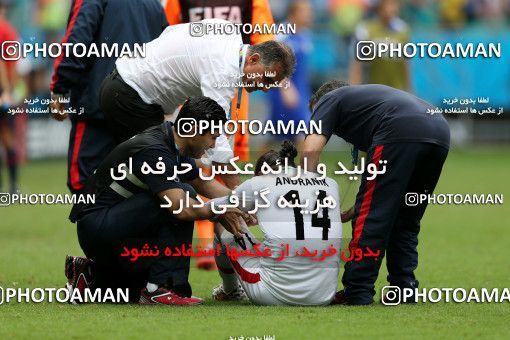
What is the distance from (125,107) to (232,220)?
1.48 m

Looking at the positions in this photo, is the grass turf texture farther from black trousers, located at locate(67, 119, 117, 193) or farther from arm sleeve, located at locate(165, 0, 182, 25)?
arm sleeve, located at locate(165, 0, 182, 25)

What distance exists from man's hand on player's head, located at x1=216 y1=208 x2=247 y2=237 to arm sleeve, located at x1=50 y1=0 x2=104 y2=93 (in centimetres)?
211

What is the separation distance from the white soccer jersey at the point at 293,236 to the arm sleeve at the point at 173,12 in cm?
283

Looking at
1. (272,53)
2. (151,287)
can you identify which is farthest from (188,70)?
(151,287)

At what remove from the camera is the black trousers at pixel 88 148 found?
891 centimetres

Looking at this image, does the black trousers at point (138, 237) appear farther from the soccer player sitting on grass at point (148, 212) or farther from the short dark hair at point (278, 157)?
the short dark hair at point (278, 157)

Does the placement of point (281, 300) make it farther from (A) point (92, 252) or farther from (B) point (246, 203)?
(A) point (92, 252)

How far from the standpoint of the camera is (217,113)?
23.7 feet

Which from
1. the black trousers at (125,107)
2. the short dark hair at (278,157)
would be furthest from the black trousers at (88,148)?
the short dark hair at (278,157)

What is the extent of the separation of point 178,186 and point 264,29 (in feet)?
8.25

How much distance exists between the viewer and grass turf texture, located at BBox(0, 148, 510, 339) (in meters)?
6.38

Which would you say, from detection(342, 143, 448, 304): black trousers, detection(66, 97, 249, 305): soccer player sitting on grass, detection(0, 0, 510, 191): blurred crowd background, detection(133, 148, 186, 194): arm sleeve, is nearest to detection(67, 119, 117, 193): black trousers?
detection(66, 97, 249, 305): soccer player sitting on grass

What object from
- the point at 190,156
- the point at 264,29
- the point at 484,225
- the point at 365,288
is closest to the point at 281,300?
the point at 365,288

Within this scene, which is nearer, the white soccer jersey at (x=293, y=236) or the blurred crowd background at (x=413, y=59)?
the white soccer jersey at (x=293, y=236)
